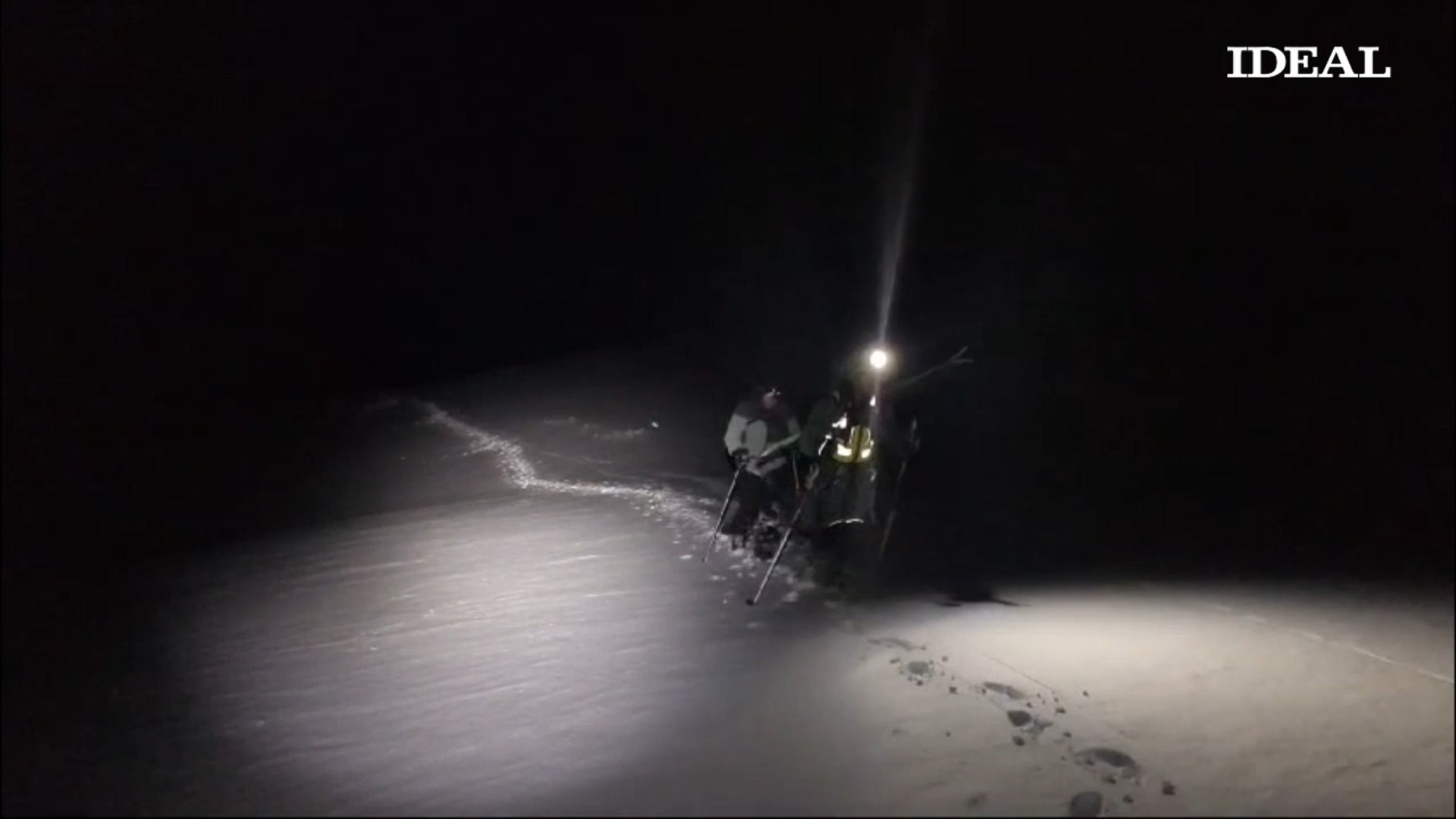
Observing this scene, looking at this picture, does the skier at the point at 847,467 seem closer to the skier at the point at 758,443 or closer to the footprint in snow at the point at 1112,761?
the skier at the point at 758,443

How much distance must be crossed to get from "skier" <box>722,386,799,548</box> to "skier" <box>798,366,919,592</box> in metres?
0.33

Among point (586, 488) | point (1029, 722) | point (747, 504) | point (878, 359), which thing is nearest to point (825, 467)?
point (878, 359)

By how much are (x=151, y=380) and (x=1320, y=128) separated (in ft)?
153

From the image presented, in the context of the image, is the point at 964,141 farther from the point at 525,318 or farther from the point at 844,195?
the point at 525,318

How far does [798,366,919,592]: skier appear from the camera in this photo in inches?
421

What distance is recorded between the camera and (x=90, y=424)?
3600 cm

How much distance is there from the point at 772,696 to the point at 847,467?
3.63m

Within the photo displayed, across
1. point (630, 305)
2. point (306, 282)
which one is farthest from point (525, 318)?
point (306, 282)

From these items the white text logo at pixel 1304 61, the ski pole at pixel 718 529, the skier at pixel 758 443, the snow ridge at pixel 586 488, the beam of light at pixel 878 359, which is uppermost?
the white text logo at pixel 1304 61

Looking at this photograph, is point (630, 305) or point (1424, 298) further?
point (630, 305)

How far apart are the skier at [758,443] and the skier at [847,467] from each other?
33 centimetres

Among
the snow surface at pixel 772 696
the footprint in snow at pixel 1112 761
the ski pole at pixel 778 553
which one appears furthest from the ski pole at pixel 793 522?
the footprint in snow at pixel 1112 761

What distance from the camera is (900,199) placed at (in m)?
48.7

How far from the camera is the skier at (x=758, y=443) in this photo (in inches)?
457
